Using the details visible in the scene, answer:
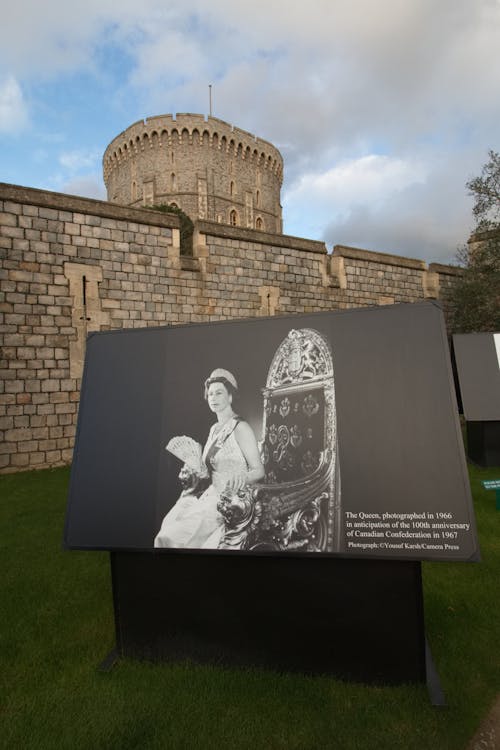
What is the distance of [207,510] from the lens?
2428mm

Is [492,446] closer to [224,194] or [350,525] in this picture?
[350,525]

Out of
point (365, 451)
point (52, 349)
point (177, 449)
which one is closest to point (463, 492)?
point (365, 451)

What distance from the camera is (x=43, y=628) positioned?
3.03 meters

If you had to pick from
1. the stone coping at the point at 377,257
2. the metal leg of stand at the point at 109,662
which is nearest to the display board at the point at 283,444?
the metal leg of stand at the point at 109,662

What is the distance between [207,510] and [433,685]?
1368 mm

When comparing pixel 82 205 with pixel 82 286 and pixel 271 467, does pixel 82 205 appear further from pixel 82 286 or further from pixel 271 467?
pixel 271 467

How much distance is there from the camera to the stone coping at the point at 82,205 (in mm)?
8461

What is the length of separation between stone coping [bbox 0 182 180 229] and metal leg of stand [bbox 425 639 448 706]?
29.6ft

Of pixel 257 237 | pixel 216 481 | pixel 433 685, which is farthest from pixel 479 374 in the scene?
pixel 216 481

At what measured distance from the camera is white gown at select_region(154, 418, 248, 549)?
2396 mm

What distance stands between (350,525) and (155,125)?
38.1m

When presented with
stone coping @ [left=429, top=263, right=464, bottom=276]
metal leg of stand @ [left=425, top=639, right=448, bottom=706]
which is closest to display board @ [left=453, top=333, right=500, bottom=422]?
metal leg of stand @ [left=425, top=639, right=448, bottom=706]

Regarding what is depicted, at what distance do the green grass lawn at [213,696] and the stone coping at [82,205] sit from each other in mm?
7369

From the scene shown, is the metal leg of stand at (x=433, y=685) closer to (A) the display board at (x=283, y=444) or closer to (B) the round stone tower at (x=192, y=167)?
(A) the display board at (x=283, y=444)
